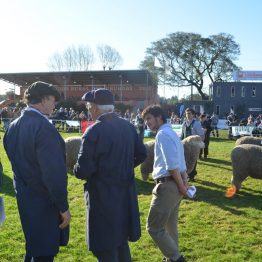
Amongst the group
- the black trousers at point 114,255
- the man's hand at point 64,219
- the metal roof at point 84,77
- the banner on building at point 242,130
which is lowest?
the banner on building at point 242,130

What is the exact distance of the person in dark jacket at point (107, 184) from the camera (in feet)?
11.5

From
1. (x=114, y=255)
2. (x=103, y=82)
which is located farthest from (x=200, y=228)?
(x=103, y=82)

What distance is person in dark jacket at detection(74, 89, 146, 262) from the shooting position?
138 inches

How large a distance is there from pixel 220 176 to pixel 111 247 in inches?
A: 328

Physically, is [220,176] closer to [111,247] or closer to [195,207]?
[195,207]

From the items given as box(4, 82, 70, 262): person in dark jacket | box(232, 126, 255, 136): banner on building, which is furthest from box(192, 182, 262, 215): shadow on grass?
box(232, 126, 255, 136): banner on building

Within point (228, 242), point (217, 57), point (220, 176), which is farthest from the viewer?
point (217, 57)

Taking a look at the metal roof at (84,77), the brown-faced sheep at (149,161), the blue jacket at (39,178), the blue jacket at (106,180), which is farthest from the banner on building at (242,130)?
the blue jacket at (39,178)

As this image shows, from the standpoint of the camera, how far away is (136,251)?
550 cm

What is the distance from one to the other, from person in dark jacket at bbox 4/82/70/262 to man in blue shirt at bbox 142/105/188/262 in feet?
4.18

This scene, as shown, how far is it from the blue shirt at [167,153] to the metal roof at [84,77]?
42.4m

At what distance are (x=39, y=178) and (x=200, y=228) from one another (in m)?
3.95

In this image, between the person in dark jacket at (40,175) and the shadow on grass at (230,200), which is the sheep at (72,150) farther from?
the person in dark jacket at (40,175)

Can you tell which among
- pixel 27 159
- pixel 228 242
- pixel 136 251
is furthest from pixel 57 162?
pixel 228 242
